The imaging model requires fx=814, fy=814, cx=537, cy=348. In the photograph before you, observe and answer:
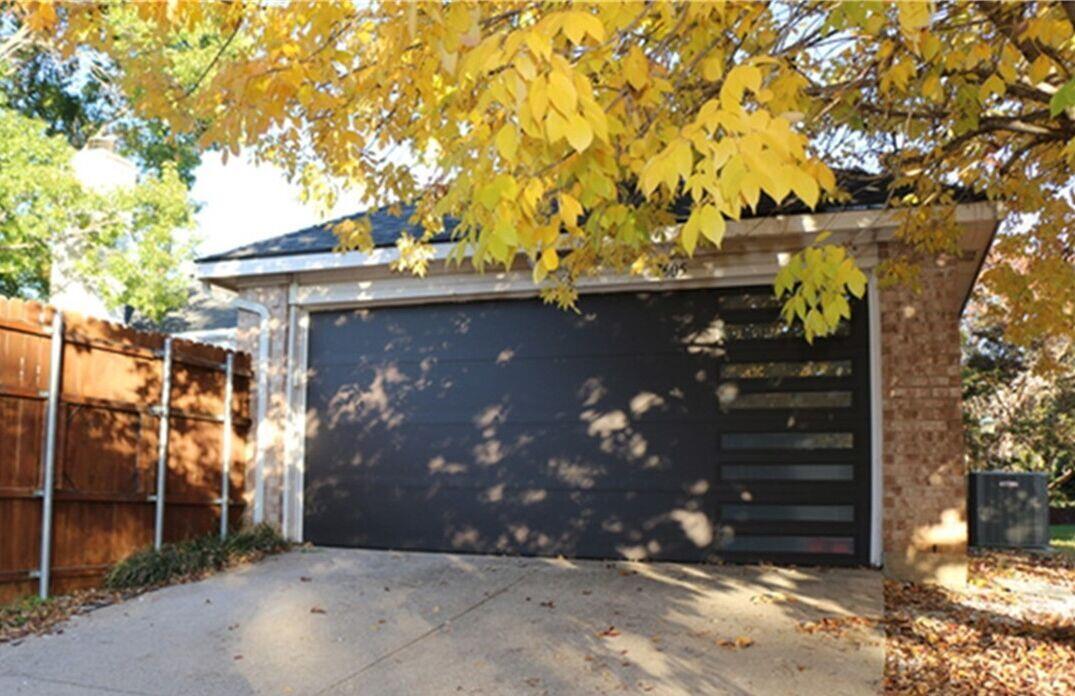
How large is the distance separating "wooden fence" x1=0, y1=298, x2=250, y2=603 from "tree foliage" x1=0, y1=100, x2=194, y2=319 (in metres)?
5.95

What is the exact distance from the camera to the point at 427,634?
5406 millimetres

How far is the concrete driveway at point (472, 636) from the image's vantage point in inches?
177

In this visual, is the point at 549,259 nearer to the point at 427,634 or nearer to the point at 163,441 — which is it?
the point at 427,634

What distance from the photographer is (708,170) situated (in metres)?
2.29

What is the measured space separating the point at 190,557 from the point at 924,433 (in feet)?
21.5

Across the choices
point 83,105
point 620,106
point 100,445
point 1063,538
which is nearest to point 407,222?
point 100,445

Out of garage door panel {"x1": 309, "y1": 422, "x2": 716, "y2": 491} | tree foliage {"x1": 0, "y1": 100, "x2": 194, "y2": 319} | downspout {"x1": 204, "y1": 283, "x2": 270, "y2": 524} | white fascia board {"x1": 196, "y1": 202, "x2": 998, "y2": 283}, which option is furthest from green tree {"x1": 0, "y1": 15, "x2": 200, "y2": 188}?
garage door panel {"x1": 309, "y1": 422, "x2": 716, "y2": 491}

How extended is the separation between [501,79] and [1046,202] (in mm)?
6384

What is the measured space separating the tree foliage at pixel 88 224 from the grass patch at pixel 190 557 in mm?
6998

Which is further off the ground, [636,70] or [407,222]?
[407,222]

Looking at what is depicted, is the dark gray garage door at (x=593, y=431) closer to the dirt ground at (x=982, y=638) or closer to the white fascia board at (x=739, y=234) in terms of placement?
the white fascia board at (x=739, y=234)

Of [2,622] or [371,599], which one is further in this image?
[371,599]

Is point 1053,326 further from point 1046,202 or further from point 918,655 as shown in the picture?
point 918,655

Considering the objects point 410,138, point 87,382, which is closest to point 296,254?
point 87,382
